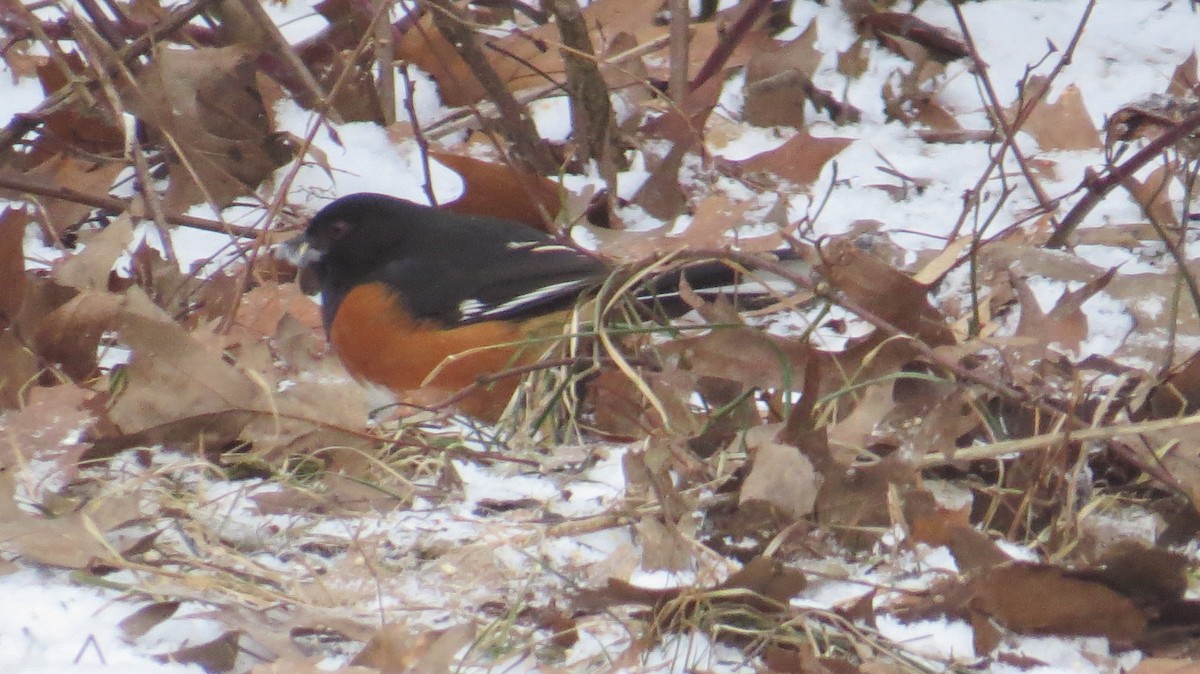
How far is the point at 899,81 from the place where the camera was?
15.2 feet

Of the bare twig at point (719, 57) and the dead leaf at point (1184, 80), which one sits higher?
the bare twig at point (719, 57)

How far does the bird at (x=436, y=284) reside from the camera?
3.53 m

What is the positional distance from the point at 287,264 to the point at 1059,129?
7.46ft

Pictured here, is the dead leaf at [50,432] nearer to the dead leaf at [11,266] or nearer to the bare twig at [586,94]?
the dead leaf at [11,266]

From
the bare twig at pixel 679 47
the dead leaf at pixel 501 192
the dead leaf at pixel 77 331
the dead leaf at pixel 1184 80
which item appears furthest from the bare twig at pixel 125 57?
the dead leaf at pixel 1184 80

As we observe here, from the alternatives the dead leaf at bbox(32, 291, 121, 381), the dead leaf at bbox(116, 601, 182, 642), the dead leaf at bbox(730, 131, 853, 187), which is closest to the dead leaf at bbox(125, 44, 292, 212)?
the dead leaf at bbox(32, 291, 121, 381)

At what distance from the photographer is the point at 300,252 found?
4.14 m

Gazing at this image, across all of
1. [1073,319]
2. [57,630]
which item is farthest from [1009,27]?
[57,630]

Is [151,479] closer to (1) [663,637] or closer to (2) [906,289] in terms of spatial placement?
(1) [663,637]

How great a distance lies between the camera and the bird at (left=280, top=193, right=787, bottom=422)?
3.53 metres

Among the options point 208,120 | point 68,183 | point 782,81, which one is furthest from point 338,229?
point 782,81

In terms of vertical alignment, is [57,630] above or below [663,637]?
above

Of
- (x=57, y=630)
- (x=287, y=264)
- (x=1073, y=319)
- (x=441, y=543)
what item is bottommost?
(x=287, y=264)

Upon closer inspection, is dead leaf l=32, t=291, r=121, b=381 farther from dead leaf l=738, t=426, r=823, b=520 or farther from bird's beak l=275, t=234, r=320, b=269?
dead leaf l=738, t=426, r=823, b=520
